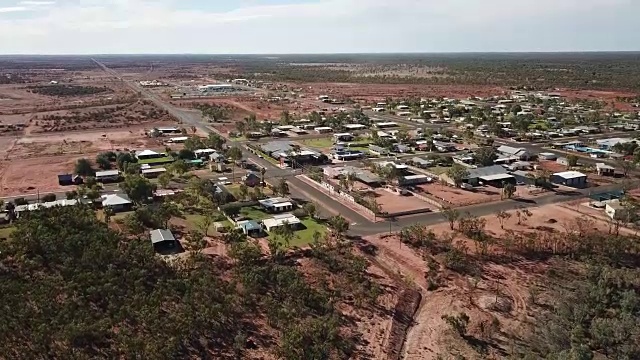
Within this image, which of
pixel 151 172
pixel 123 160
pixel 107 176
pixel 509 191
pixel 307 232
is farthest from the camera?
pixel 123 160

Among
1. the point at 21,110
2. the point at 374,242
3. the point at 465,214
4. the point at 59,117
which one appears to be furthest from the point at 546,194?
the point at 21,110

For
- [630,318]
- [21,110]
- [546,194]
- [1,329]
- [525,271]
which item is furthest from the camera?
[21,110]

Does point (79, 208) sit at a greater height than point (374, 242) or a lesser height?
greater

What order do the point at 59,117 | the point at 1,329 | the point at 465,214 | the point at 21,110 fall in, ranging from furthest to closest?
the point at 21,110 < the point at 59,117 < the point at 465,214 < the point at 1,329

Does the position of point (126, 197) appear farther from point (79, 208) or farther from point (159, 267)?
point (159, 267)

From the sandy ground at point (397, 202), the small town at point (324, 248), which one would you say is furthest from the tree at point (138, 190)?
the sandy ground at point (397, 202)

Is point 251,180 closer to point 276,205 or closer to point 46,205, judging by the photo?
point 276,205

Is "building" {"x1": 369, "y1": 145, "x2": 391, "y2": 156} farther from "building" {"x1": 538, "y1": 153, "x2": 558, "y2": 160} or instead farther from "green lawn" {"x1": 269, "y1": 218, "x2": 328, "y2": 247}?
"green lawn" {"x1": 269, "y1": 218, "x2": 328, "y2": 247}

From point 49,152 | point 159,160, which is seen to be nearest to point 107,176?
point 159,160
